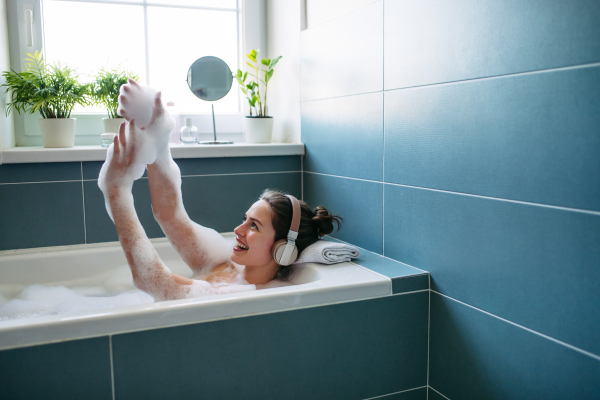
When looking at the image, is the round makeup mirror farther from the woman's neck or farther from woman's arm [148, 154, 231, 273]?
the woman's neck

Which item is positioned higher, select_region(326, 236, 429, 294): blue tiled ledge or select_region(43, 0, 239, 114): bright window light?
select_region(43, 0, 239, 114): bright window light

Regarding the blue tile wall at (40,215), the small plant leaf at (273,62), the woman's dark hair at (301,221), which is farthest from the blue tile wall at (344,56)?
the blue tile wall at (40,215)

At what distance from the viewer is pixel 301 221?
5.29ft

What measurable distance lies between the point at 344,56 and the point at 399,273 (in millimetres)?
851

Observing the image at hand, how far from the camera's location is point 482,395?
1.30m

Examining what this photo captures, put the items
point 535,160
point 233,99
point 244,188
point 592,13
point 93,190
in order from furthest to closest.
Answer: point 233,99, point 244,188, point 93,190, point 535,160, point 592,13

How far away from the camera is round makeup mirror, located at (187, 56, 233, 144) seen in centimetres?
222

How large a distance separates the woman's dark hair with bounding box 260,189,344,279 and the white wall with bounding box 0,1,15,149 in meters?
1.11

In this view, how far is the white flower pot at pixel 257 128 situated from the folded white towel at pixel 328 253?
0.84 metres

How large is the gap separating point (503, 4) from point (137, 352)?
3.84ft

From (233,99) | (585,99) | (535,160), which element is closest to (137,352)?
(535,160)

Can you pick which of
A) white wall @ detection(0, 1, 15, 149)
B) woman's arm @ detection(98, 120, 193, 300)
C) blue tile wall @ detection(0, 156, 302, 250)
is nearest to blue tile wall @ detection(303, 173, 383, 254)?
blue tile wall @ detection(0, 156, 302, 250)

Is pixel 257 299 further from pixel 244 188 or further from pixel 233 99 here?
pixel 233 99

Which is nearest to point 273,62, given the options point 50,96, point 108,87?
point 108,87
